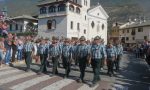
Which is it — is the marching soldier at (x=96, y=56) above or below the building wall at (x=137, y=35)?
below

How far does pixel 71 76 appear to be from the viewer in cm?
1455


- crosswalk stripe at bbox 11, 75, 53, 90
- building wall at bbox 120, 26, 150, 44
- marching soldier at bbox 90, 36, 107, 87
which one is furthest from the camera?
building wall at bbox 120, 26, 150, 44

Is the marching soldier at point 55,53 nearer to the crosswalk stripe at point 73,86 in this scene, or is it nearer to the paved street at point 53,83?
the paved street at point 53,83

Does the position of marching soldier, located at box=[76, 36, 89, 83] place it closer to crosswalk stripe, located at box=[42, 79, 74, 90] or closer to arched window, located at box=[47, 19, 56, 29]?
crosswalk stripe, located at box=[42, 79, 74, 90]

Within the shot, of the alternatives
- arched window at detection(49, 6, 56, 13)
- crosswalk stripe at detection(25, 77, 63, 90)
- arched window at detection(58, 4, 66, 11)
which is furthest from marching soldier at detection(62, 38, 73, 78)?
arched window at detection(49, 6, 56, 13)

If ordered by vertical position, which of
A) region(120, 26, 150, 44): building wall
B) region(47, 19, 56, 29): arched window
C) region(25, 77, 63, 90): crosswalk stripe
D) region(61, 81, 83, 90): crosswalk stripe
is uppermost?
region(47, 19, 56, 29): arched window

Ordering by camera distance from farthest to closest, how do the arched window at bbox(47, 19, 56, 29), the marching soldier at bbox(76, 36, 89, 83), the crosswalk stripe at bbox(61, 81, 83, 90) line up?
the arched window at bbox(47, 19, 56, 29)
the marching soldier at bbox(76, 36, 89, 83)
the crosswalk stripe at bbox(61, 81, 83, 90)

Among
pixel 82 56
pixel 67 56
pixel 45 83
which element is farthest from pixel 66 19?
pixel 45 83

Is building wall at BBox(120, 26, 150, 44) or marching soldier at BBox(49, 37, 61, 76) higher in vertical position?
building wall at BBox(120, 26, 150, 44)

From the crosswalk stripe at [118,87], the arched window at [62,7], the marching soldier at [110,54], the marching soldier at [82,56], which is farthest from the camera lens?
the arched window at [62,7]

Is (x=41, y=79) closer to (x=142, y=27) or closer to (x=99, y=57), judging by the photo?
(x=99, y=57)

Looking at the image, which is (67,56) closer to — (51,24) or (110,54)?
(110,54)

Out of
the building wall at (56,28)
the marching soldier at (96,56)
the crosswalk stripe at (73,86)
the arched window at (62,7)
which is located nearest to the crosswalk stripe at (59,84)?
the crosswalk stripe at (73,86)

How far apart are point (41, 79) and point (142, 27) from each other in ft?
202
